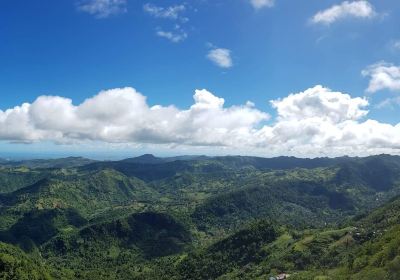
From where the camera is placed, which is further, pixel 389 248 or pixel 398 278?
pixel 389 248

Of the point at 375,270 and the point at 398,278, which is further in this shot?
the point at 375,270

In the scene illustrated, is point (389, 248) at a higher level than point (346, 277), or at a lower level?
higher

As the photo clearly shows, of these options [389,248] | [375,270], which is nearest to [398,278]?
[375,270]

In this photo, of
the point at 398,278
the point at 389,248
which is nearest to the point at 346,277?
the point at 389,248

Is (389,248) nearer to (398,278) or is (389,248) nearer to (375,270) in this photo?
(375,270)

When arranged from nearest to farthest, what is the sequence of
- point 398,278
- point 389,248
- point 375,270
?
point 398,278 < point 375,270 < point 389,248

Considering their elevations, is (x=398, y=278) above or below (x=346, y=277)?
above

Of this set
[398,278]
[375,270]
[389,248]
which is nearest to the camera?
[398,278]
